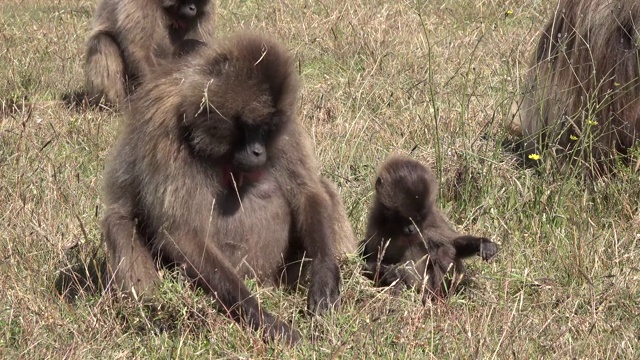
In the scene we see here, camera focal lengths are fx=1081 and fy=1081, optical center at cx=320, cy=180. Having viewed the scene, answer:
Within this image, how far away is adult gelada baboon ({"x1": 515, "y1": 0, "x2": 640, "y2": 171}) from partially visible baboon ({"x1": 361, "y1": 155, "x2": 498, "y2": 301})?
51.3 inches

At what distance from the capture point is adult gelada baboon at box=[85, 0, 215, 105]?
9297mm

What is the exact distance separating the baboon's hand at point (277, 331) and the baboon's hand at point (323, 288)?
0.20 metres

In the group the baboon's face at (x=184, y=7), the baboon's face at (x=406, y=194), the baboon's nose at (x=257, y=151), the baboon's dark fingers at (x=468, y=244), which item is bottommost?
the baboon's dark fingers at (x=468, y=244)

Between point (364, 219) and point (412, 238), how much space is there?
83cm

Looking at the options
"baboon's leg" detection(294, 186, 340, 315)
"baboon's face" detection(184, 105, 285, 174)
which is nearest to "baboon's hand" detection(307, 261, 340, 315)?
"baboon's leg" detection(294, 186, 340, 315)

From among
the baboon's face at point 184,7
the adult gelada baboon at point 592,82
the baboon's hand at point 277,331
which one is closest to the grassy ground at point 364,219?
the baboon's hand at point 277,331

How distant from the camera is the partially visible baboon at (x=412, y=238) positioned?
539 cm

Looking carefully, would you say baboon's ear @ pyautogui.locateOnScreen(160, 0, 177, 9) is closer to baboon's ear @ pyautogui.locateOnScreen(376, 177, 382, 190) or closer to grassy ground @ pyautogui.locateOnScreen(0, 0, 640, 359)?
grassy ground @ pyautogui.locateOnScreen(0, 0, 640, 359)

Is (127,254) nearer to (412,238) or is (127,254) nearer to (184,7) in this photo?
(412,238)

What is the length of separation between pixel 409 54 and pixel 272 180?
4.26 metres

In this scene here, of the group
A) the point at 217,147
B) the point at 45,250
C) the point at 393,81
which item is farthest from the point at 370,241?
the point at 393,81

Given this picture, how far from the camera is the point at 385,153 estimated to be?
23.7ft

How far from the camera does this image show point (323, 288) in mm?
5039

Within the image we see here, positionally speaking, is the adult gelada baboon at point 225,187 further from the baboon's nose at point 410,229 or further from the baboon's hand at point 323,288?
the baboon's nose at point 410,229
